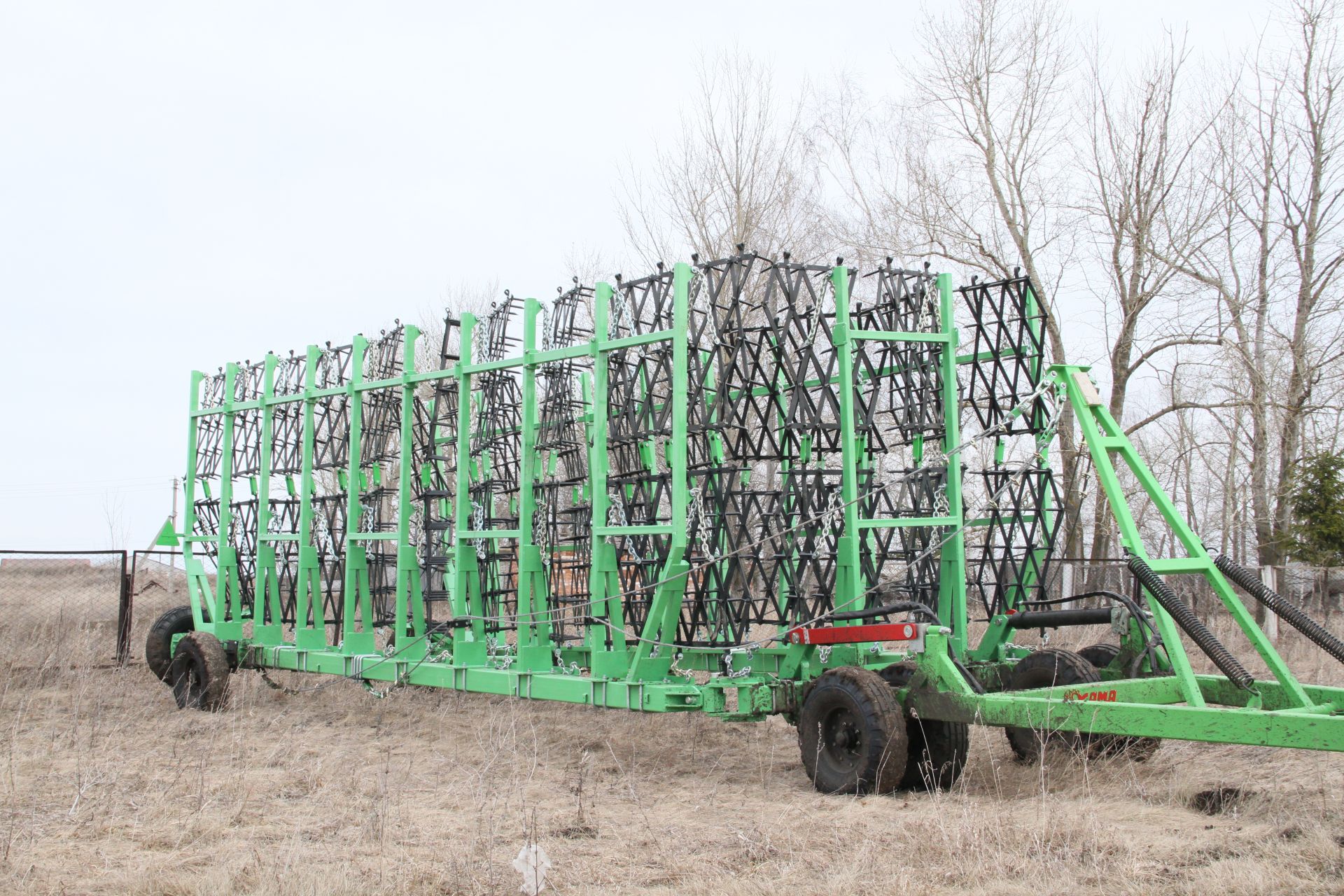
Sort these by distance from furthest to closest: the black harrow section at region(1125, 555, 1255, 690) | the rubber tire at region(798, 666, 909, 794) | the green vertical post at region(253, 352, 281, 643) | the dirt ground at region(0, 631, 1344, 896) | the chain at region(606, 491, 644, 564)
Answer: the green vertical post at region(253, 352, 281, 643)
the chain at region(606, 491, 644, 564)
the rubber tire at region(798, 666, 909, 794)
the black harrow section at region(1125, 555, 1255, 690)
the dirt ground at region(0, 631, 1344, 896)

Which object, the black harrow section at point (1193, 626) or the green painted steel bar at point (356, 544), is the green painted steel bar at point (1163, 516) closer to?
the black harrow section at point (1193, 626)

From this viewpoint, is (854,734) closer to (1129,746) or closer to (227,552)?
(1129,746)

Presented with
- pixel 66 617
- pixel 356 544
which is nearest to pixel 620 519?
pixel 356 544

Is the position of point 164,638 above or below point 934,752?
above

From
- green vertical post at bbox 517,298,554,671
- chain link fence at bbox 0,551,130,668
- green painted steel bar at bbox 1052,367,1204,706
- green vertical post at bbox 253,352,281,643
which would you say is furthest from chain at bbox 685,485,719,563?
chain link fence at bbox 0,551,130,668

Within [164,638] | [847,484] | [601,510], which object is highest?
[847,484]

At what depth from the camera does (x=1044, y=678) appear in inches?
348

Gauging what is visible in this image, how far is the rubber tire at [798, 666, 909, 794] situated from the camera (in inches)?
290

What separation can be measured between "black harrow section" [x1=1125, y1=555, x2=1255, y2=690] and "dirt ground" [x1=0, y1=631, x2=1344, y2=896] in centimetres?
75

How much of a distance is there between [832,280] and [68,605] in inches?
677

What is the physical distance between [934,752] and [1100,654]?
2.45 meters

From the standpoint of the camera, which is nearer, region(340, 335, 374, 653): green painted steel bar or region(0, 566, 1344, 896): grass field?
region(0, 566, 1344, 896): grass field

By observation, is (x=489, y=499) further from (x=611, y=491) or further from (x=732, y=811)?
(x=732, y=811)

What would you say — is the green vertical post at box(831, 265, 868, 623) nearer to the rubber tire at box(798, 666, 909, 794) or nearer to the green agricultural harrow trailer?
the green agricultural harrow trailer
